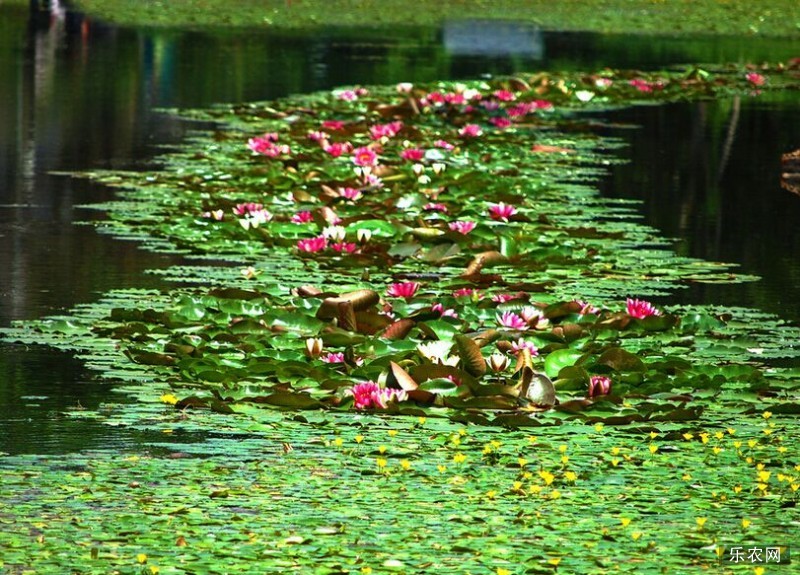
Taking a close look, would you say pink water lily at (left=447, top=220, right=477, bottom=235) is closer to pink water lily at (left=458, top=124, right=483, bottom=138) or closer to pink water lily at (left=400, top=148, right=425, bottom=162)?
pink water lily at (left=400, top=148, right=425, bottom=162)

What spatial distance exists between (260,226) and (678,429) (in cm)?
465

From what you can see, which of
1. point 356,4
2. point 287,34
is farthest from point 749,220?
point 356,4

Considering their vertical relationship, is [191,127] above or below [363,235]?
Answer: above

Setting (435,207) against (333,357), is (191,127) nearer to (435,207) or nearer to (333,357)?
(435,207)

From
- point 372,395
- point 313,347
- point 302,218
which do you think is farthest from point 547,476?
point 302,218

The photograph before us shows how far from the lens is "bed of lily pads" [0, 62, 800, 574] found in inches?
218

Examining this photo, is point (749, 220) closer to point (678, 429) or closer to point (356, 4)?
point (678, 429)

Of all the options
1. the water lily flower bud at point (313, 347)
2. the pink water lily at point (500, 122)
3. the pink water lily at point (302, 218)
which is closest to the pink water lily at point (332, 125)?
the pink water lily at point (500, 122)

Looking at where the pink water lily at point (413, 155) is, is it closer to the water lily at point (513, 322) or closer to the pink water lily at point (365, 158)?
the pink water lily at point (365, 158)

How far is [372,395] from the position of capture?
712cm

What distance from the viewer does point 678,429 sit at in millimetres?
6922

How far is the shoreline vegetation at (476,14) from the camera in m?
32.0

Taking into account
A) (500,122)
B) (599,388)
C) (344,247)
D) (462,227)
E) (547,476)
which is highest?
(500,122)

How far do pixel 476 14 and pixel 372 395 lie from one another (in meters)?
28.2
